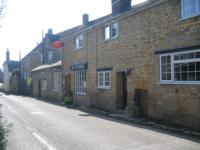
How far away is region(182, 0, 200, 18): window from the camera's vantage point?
12.3 metres

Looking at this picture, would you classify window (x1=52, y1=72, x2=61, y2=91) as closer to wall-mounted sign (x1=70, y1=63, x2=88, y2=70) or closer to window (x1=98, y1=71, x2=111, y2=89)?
wall-mounted sign (x1=70, y1=63, x2=88, y2=70)

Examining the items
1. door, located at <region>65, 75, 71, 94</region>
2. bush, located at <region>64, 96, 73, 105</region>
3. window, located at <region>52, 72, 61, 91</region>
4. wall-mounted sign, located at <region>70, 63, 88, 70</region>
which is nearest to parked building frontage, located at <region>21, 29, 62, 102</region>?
window, located at <region>52, 72, 61, 91</region>

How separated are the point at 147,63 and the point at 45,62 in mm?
33010

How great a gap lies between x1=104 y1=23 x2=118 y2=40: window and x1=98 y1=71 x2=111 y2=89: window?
2.48 metres

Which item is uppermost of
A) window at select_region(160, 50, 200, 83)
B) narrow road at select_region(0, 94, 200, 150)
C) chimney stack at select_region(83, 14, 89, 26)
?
chimney stack at select_region(83, 14, 89, 26)

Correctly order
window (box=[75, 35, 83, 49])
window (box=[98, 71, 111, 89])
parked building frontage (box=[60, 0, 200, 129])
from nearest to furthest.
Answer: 1. parked building frontage (box=[60, 0, 200, 129])
2. window (box=[98, 71, 111, 89])
3. window (box=[75, 35, 83, 49])

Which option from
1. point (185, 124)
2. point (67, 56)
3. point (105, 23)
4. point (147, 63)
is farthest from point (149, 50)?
point (67, 56)

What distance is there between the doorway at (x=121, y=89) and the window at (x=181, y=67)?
459cm

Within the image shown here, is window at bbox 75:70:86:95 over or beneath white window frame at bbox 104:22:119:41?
beneath

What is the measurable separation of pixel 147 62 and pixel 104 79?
5512mm

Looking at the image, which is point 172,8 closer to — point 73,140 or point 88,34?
point 73,140

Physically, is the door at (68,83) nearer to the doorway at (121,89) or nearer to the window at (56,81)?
the window at (56,81)

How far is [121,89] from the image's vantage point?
18.8m

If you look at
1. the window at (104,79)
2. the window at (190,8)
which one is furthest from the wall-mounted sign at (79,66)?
the window at (190,8)
